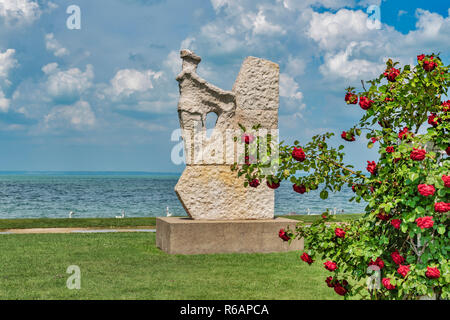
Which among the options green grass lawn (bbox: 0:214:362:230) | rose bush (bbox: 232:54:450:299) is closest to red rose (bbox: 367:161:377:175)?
rose bush (bbox: 232:54:450:299)

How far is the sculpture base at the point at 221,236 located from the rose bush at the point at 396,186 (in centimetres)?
475

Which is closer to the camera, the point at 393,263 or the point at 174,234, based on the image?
the point at 393,263

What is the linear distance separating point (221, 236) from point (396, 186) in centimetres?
581

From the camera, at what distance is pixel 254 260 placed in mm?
8859

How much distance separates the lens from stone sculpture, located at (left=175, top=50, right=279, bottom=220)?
32.2 ft

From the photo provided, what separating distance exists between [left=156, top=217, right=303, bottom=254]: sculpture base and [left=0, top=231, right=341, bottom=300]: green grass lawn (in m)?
0.26

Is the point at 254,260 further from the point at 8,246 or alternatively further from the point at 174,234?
the point at 8,246

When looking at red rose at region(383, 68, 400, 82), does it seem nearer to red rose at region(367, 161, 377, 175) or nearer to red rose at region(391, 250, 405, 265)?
red rose at region(367, 161, 377, 175)

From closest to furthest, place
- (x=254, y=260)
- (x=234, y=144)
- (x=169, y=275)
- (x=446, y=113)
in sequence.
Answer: (x=446, y=113), (x=169, y=275), (x=254, y=260), (x=234, y=144)

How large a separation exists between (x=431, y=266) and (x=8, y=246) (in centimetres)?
913

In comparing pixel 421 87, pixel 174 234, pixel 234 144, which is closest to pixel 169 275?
pixel 174 234

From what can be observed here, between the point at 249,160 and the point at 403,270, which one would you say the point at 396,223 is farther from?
the point at 249,160

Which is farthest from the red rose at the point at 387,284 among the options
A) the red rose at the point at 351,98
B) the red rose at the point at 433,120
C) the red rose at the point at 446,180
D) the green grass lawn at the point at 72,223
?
the green grass lawn at the point at 72,223
